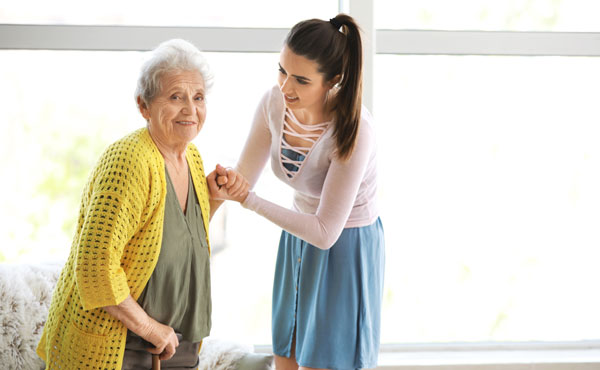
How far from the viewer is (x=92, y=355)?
146 cm

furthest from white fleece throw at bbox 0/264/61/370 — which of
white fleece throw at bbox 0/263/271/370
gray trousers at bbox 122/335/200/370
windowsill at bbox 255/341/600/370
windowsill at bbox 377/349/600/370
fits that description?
windowsill at bbox 377/349/600/370

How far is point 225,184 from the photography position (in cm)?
178

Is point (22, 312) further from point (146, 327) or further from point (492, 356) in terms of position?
point (492, 356)

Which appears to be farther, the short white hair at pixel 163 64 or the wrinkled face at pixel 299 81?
the wrinkled face at pixel 299 81

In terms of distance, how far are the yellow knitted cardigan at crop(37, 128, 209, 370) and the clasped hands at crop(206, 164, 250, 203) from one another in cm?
25

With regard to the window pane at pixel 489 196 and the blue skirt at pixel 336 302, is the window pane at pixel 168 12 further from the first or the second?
the blue skirt at pixel 336 302

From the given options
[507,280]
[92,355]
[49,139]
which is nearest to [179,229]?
[92,355]

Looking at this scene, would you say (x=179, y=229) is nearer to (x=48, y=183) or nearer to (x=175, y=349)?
(x=175, y=349)

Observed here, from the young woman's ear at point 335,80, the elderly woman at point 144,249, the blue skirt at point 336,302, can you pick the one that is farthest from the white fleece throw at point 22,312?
the young woman's ear at point 335,80

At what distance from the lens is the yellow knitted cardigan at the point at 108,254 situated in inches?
54.9

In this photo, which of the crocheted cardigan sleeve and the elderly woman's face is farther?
the elderly woman's face

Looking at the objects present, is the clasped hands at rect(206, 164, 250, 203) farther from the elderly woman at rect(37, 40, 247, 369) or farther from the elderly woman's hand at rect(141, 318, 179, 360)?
the elderly woman's hand at rect(141, 318, 179, 360)

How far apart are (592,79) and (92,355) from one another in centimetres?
248

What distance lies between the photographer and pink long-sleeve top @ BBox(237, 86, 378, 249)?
5.99 ft
